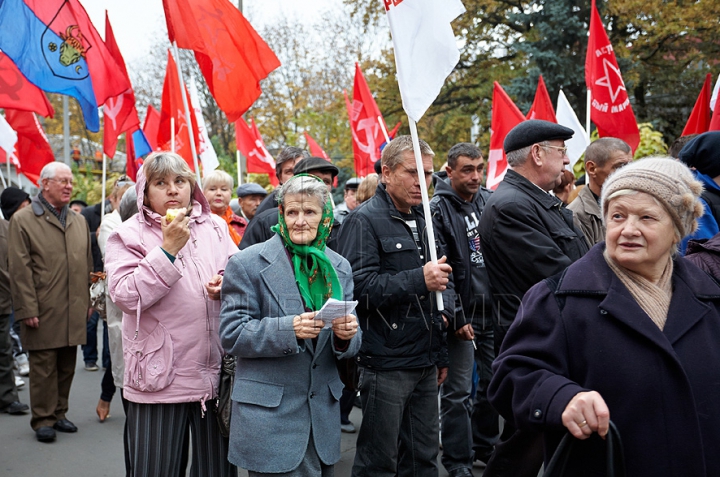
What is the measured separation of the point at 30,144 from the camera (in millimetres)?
10258

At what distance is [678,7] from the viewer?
16.0 m

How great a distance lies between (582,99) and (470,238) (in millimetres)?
12656

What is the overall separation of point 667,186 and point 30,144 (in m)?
9.91

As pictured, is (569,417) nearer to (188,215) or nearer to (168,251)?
(168,251)

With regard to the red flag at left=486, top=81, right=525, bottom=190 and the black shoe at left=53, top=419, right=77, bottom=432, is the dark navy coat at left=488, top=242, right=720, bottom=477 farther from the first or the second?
the red flag at left=486, top=81, right=525, bottom=190

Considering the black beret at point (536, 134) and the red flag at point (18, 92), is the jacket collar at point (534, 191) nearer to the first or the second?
the black beret at point (536, 134)

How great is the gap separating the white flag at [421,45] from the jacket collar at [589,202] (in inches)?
58.7

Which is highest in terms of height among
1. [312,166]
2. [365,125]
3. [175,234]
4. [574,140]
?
[365,125]

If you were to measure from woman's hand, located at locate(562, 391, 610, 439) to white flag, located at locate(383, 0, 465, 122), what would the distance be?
2278 mm

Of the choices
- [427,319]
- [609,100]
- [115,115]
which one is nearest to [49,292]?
[115,115]

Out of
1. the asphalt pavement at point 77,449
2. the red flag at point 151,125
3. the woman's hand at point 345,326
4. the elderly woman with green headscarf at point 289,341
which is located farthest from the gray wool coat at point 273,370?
the red flag at point 151,125

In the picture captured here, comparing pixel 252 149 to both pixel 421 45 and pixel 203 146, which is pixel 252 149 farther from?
pixel 421 45

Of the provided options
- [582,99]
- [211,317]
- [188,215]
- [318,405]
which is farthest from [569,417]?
[582,99]

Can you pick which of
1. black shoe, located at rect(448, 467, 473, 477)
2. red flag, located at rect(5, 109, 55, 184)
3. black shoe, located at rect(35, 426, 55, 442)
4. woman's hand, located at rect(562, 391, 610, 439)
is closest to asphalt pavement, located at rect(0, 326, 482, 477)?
black shoe, located at rect(35, 426, 55, 442)
